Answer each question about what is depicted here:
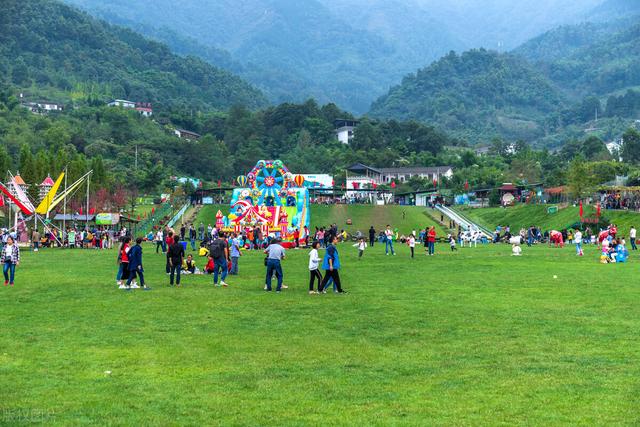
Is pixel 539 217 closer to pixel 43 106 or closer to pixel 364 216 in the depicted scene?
pixel 364 216

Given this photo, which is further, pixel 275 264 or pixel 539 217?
pixel 539 217

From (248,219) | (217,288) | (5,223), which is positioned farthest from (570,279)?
(5,223)

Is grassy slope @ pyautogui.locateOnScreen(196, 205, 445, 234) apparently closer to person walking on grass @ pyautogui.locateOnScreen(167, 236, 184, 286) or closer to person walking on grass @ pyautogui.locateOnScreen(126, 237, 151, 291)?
person walking on grass @ pyautogui.locateOnScreen(167, 236, 184, 286)

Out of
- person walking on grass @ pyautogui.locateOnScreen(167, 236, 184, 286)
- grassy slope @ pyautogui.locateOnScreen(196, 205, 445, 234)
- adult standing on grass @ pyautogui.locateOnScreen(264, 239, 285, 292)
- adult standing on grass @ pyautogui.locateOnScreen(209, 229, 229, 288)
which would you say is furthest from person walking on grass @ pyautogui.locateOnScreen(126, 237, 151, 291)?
grassy slope @ pyautogui.locateOnScreen(196, 205, 445, 234)

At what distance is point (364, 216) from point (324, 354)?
60.2 metres

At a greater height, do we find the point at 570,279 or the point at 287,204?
the point at 287,204

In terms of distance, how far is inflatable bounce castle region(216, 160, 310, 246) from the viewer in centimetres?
5606

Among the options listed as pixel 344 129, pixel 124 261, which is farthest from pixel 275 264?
pixel 344 129

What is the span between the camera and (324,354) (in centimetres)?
1480

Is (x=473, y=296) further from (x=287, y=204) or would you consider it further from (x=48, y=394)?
(x=287, y=204)

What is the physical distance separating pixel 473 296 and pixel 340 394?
36.9 feet

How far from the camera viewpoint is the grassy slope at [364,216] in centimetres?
6962

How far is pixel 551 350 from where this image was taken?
48.7 feet

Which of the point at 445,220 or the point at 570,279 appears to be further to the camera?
the point at 445,220
